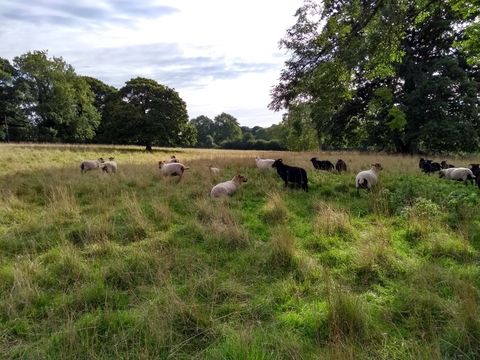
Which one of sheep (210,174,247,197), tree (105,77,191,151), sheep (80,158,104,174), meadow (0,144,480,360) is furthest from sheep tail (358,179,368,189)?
tree (105,77,191,151)

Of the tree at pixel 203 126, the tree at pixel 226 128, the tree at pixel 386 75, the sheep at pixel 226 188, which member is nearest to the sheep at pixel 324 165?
the tree at pixel 386 75

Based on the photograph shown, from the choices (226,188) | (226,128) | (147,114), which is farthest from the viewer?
(226,128)

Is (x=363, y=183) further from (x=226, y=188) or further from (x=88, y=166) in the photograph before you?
(x=88, y=166)

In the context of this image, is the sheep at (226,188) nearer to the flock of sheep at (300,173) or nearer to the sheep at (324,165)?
the flock of sheep at (300,173)

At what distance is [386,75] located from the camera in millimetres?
10688

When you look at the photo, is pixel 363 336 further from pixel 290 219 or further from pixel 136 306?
pixel 290 219

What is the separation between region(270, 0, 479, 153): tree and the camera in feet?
29.8

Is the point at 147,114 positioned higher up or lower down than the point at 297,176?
higher up

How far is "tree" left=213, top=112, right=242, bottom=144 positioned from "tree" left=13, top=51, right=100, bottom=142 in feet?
197

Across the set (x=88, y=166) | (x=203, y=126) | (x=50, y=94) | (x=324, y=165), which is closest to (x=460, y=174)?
(x=324, y=165)

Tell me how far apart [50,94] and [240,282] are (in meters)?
49.2

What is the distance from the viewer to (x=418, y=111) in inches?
832

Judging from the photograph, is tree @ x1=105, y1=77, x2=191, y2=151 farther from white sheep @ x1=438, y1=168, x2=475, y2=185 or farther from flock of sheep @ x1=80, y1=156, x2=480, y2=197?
white sheep @ x1=438, y1=168, x2=475, y2=185

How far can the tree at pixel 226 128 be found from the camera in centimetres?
10131
